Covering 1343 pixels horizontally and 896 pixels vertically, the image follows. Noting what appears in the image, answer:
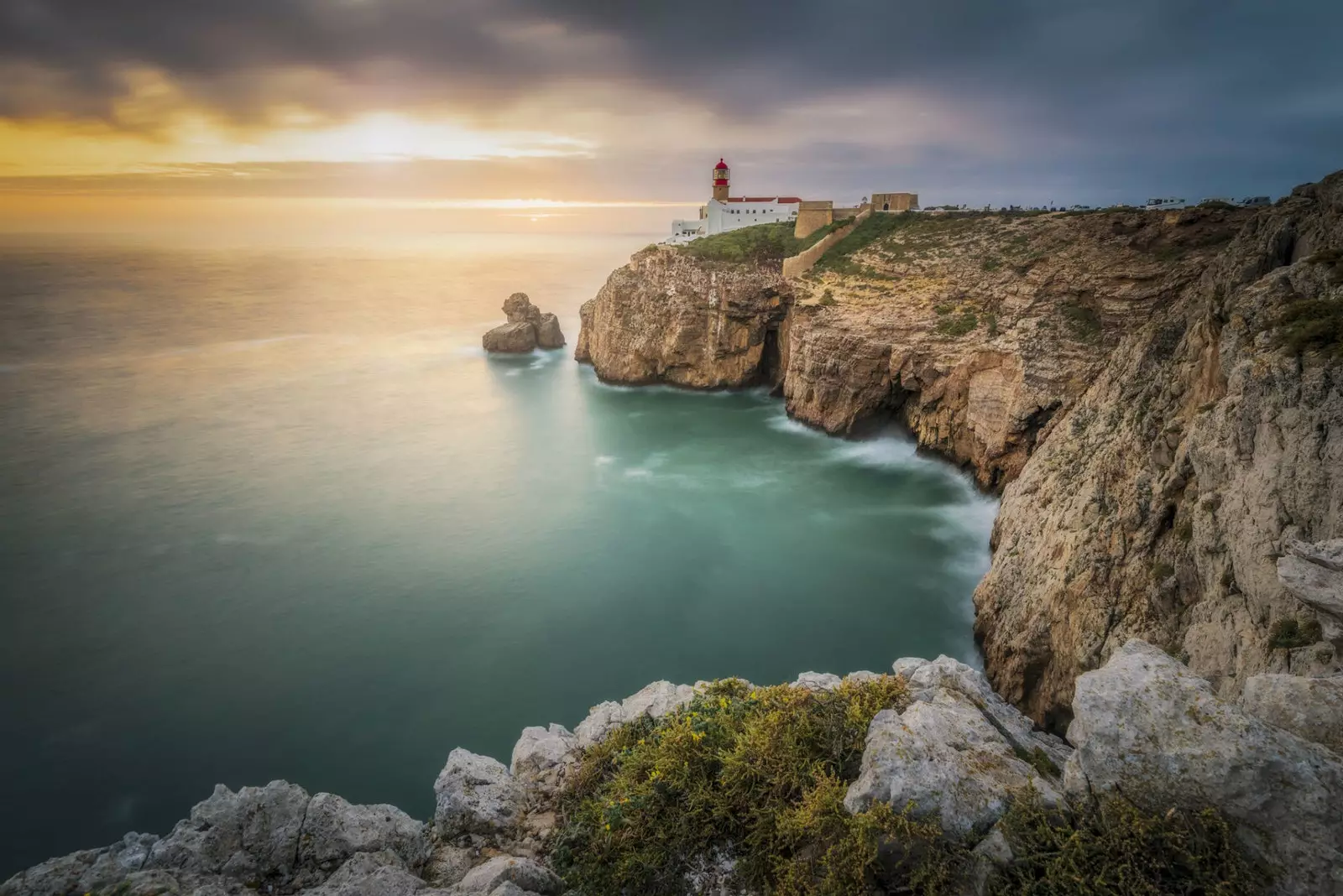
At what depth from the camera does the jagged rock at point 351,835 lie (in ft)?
19.6

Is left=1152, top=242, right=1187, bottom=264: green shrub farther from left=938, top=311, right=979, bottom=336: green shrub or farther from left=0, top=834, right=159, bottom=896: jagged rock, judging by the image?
left=0, top=834, right=159, bottom=896: jagged rock

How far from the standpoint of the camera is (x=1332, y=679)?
482 cm

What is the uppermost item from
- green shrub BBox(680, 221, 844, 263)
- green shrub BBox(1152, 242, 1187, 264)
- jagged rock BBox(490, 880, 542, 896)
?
green shrub BBox(680, 221, 844, 263)

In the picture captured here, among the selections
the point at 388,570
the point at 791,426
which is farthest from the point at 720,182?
the point at 388,570

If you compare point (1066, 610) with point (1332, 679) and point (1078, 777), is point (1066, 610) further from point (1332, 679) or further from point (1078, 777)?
point (1078, 777)

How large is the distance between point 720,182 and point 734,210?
274 cm

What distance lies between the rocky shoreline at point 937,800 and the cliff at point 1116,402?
2467 mm

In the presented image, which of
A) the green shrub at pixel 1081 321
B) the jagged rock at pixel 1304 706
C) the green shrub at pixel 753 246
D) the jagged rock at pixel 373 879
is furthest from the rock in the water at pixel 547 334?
the jagged rock at pixel 1304 706

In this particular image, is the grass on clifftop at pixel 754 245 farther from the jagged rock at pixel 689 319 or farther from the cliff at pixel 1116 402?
the cliff at pixel 1116 402

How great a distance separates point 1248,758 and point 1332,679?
4.95ft

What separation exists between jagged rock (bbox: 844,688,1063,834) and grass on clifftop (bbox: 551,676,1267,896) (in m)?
0.17

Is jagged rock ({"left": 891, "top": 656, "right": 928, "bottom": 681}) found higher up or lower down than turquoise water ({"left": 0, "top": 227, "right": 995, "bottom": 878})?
higher up

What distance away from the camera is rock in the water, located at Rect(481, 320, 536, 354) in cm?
4588

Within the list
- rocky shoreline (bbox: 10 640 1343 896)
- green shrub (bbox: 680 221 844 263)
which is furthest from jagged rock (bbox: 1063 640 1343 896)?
green shrub (bbox: 680 221 844 263)
